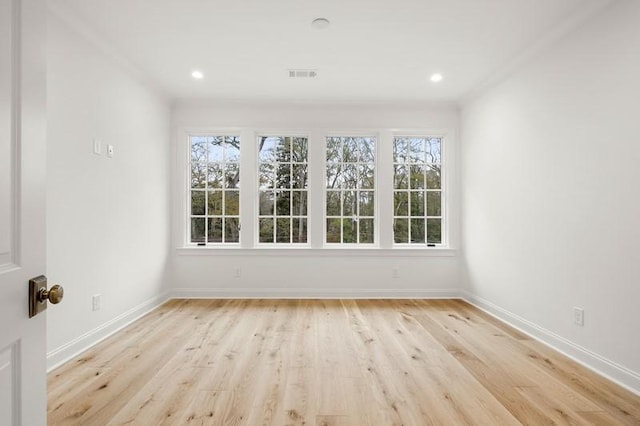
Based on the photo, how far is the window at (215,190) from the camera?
4703 millimetres

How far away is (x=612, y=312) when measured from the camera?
240 centimetres

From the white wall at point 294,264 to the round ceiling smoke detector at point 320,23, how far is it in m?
1.81

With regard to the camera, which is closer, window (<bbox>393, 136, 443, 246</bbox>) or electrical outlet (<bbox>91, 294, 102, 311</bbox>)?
electrical outlet (<bbox>91, 294, 102, 311</bbox>)

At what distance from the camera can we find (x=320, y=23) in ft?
9.07

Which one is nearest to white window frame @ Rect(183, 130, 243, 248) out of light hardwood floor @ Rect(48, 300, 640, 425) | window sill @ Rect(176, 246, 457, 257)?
window sill @ Rect(176, 246, 457, 257)

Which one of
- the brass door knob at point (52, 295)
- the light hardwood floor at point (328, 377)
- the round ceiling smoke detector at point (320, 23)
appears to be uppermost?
the round ceiling smoke detector at point (320, 23)

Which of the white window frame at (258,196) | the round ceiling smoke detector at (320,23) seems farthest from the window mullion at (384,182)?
the round ceiling smoke detector at (320,23)

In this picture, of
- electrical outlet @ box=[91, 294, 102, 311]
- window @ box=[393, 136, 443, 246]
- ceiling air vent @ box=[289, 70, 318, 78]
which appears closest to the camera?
electrical outlet @ box=[91, 294, 102, 311]

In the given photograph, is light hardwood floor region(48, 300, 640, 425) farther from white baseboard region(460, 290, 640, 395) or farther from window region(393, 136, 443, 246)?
window region(393, 136, 443, 246)

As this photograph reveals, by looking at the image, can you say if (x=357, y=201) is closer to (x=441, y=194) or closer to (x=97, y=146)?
(x=441, y=194)

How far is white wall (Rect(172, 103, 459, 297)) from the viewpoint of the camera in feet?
15.0

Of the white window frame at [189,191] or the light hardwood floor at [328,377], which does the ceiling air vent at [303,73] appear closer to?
the white window frame at [189,191]

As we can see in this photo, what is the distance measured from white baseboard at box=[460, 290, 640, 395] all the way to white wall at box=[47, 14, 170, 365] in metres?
3.94

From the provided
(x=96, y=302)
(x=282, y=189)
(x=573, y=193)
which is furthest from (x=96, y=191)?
(x=573, y=193)
